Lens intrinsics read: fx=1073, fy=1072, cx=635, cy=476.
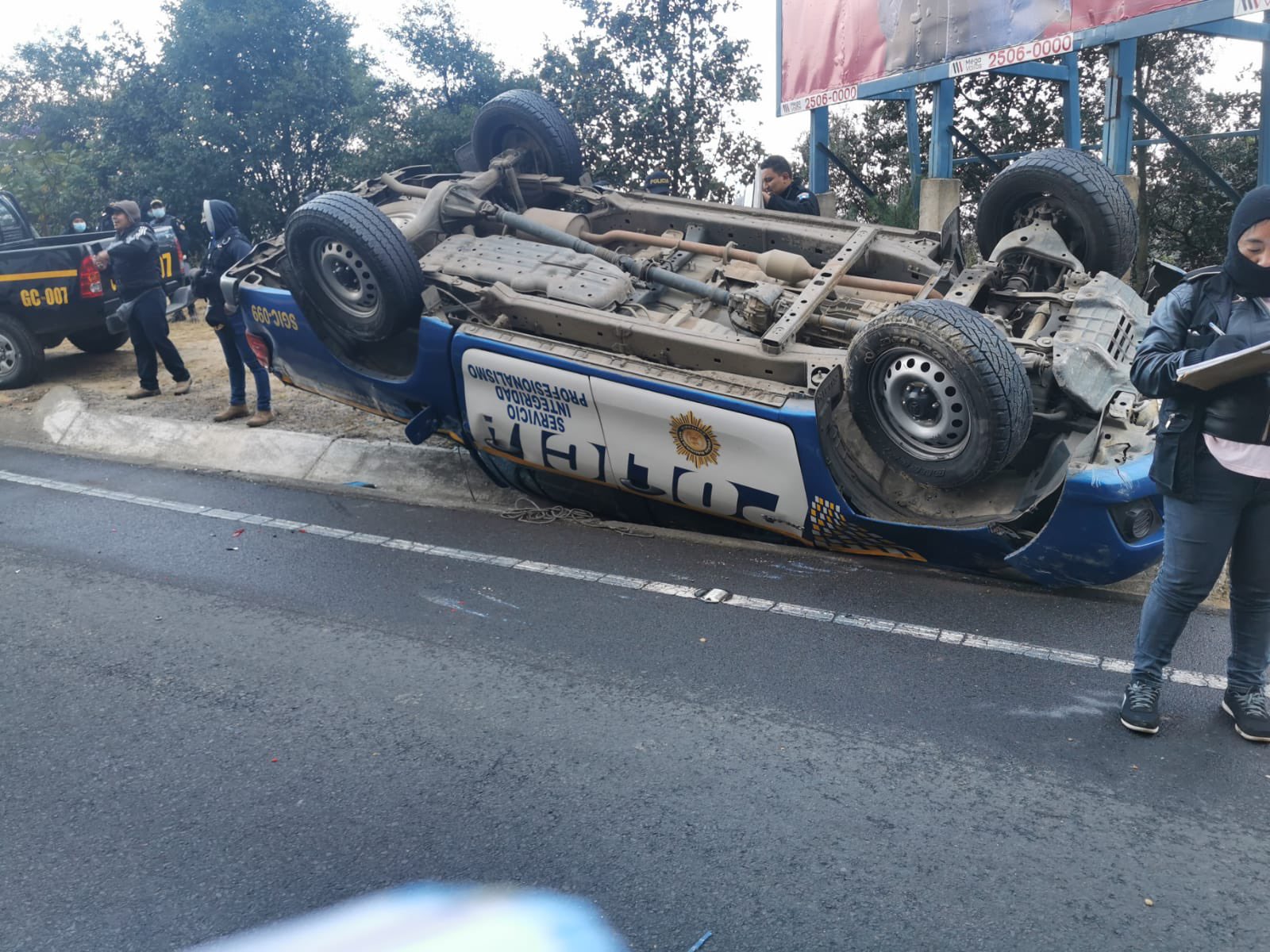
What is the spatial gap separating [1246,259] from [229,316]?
7153 millimetres

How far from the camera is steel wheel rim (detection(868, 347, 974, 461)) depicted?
4.48 m

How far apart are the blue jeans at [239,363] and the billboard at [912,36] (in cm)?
733

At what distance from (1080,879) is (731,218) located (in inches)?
199

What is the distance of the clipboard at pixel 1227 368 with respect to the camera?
2934 mm

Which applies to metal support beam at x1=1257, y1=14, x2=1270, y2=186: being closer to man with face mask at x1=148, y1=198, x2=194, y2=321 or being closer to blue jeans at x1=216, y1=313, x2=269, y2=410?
blue jeans at x1=216, y1=313, x2=269, y2=410

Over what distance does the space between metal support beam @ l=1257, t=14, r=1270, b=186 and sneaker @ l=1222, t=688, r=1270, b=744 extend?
6.77m

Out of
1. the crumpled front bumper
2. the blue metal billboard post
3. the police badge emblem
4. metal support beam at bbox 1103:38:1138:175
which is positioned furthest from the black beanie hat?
metal support beam at bbox 1103:38:1138:175

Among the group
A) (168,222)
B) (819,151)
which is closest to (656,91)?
(819,151)

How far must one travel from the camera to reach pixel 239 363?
8391 millimetres

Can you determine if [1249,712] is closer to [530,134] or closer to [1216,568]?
[1216,568]

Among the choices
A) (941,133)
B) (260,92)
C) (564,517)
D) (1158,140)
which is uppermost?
(260,92)

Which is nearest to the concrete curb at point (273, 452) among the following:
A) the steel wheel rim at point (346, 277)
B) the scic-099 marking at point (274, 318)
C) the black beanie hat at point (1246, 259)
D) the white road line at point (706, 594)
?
the white road line at point (706, 594)

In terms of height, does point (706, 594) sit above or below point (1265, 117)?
below

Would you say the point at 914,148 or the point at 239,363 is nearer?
the point at 239,363
